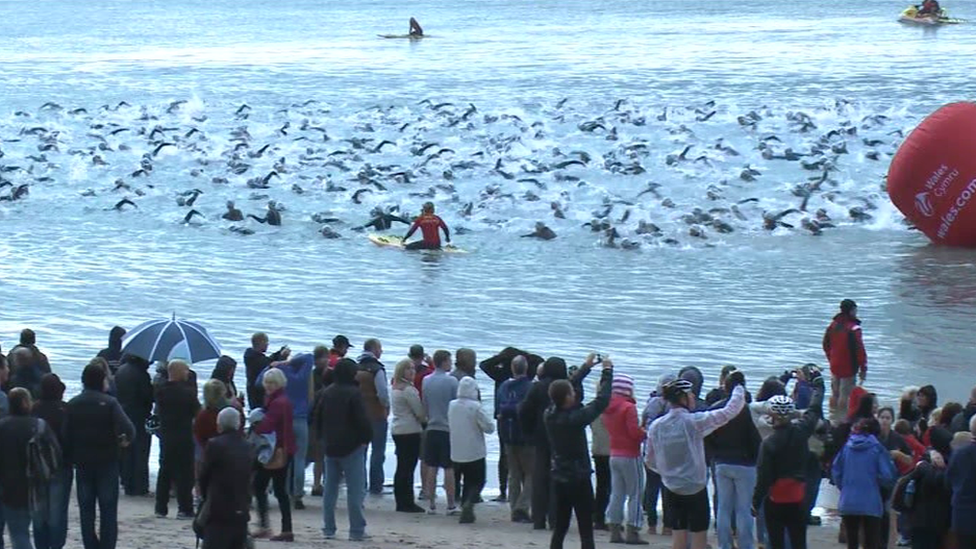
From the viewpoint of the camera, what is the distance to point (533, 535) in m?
11.8

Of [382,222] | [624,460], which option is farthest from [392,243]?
[624,460]

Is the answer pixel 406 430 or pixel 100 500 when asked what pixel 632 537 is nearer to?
pixel 406 430

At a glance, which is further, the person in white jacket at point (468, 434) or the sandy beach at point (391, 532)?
the person in white jacket at point (468, 434)

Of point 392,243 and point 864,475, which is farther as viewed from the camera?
point 392,243

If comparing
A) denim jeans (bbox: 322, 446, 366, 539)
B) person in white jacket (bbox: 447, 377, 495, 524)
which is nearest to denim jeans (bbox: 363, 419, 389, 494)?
person in white jacket (bbox: 447, 377, 495, 524)

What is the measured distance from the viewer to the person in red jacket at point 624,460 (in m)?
11.2

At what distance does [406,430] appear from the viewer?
1265cm

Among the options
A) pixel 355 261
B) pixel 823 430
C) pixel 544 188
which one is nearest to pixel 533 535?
pixel 823 430

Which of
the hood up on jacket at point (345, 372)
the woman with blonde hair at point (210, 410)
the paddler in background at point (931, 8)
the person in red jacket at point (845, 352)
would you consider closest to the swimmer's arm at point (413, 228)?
the person in red jacket at point (845, 352)

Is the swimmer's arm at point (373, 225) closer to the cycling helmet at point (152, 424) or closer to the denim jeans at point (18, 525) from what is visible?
the cycling helmet at point (152, 424)

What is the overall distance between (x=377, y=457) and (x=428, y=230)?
47.9 feet

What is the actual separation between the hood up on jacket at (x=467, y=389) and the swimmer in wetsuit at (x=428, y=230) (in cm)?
1505

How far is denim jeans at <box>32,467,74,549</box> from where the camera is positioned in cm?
1027

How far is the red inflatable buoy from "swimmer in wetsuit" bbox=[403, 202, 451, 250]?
22.4 feet
